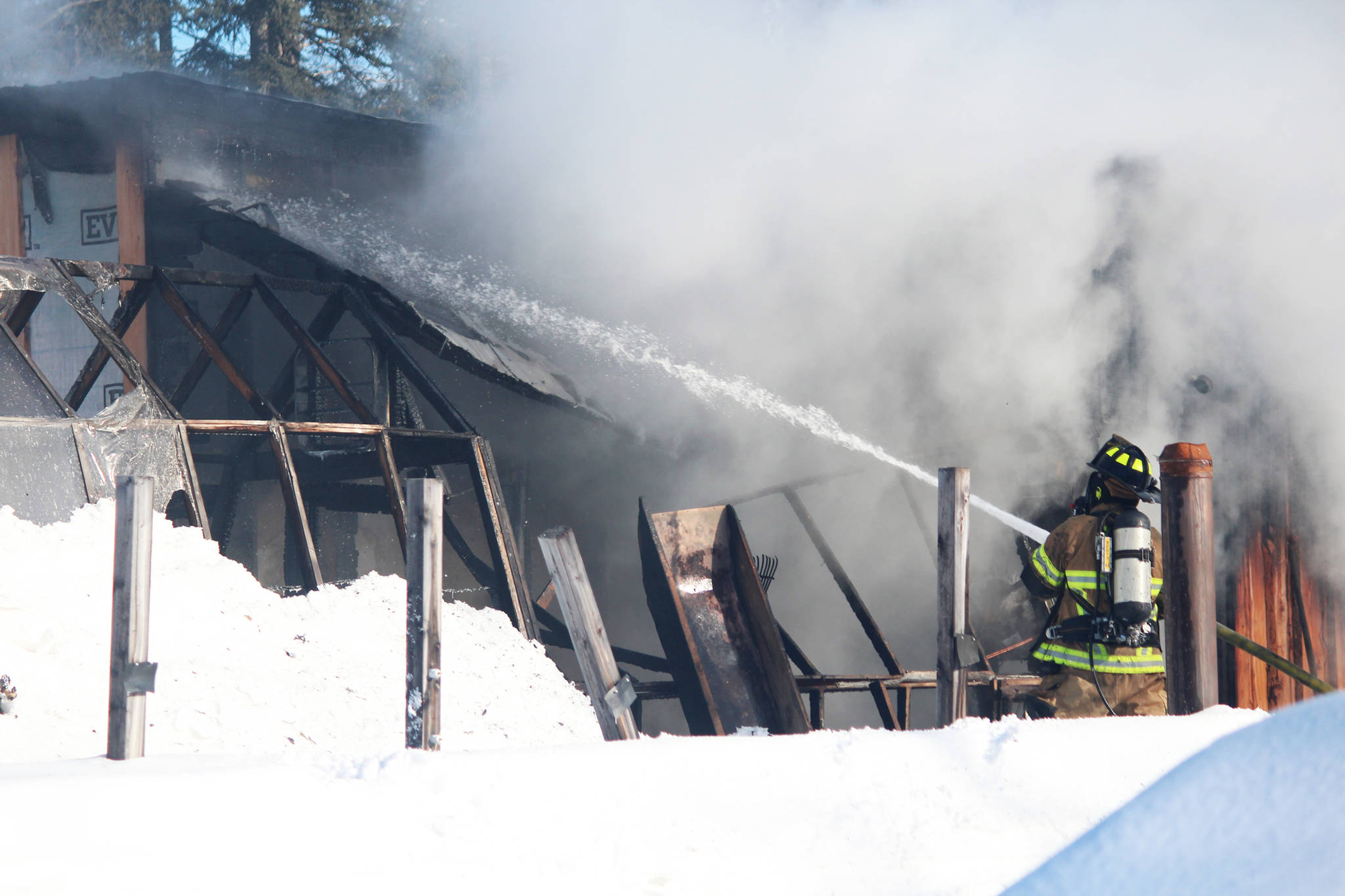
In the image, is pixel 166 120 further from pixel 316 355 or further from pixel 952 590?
pixel 952 590

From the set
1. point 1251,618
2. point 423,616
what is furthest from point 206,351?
point 1251,618

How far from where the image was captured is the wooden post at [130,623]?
8.90 feet

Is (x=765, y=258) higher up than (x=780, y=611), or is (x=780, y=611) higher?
(x=765, y=258)

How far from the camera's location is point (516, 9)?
14.1m

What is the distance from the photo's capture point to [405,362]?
719 cm

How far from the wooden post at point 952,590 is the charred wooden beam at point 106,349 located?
482 cm

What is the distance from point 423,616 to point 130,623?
0.78 meters

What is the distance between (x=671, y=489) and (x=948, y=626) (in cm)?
502

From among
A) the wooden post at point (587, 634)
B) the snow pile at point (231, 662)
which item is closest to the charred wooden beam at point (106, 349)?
the snow pile at point (231, 662)

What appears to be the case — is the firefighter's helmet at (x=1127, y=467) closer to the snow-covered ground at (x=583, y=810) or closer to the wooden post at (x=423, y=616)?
the snow-covered ground at (x=583, y=810)

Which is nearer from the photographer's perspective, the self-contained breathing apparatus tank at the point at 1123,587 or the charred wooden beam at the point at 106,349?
the self-contained breathing apparatus tank at the point at 1123,587

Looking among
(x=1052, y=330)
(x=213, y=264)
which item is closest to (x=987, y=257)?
(x=1052, y=330)

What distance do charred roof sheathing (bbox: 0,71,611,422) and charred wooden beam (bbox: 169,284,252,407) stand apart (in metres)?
0.58

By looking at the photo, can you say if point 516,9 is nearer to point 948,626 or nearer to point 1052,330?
point 1052,330
